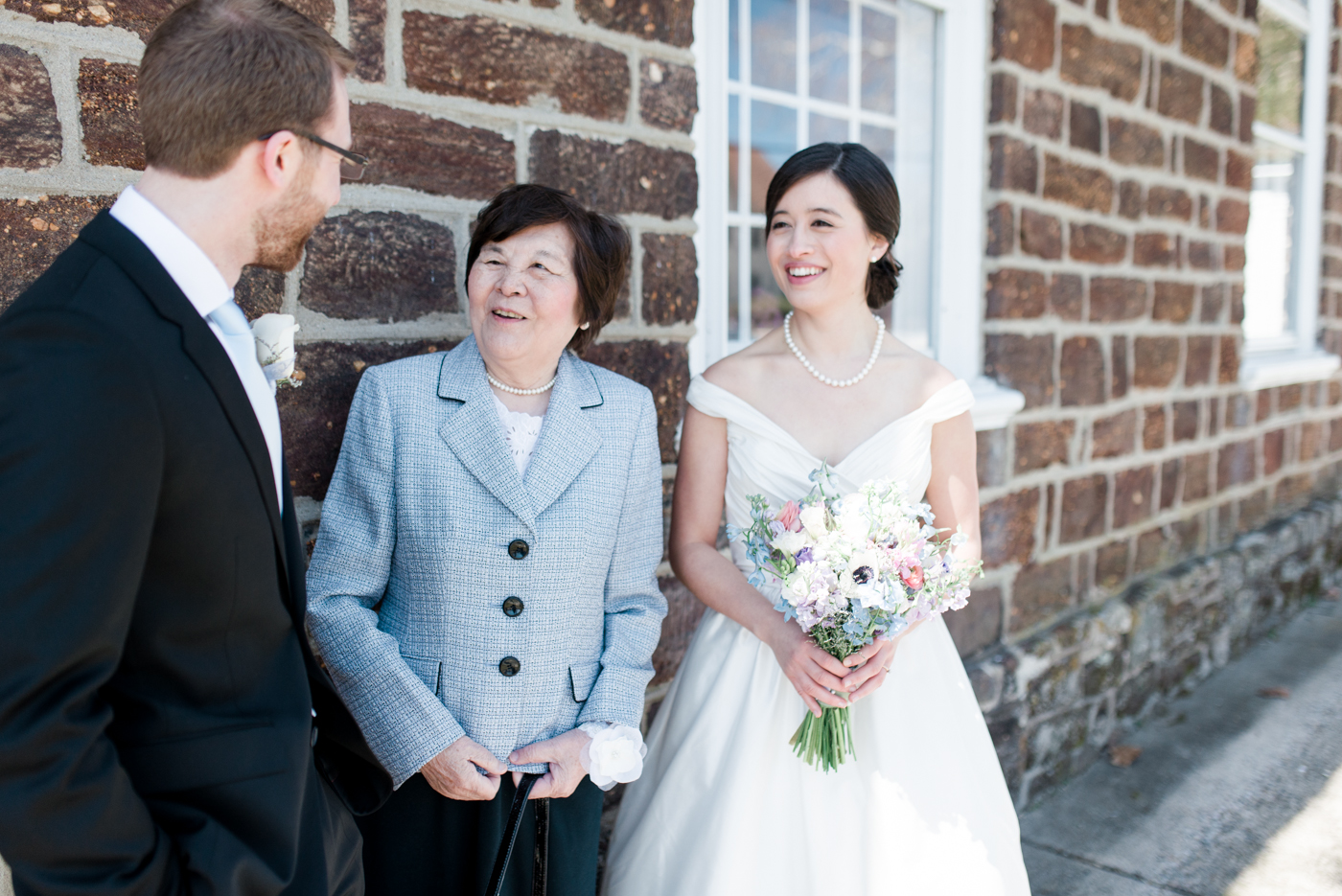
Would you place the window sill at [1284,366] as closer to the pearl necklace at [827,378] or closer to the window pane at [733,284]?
the window pane at [733,284]

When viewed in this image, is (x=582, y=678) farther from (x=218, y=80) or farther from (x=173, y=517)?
(x=218, y=80)

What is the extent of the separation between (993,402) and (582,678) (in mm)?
2189

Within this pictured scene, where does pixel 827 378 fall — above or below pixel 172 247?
below

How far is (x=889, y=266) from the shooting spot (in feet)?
8.06

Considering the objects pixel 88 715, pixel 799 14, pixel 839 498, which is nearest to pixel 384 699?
pixel 88 715

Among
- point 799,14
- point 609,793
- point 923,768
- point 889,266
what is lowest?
point 609,793

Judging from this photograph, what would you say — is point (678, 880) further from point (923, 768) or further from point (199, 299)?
point (199, 299)

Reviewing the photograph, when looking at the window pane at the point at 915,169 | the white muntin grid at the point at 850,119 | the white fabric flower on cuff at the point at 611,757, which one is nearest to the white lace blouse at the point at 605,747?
the white fabric flower on cuff at the point at 611,757

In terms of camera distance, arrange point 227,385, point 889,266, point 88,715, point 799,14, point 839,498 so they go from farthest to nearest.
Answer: point 799,14
point 889,266
point 839,498
point 227,385
point 88,715

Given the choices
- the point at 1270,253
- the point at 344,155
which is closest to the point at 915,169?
the point at 344,155

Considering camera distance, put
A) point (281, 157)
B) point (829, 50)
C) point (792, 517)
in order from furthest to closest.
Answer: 1. point (829, 50)
2. point (792, 517)
3. point (281, 157)

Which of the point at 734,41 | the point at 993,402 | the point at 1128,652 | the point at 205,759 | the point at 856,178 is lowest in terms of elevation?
the point at 1128,652

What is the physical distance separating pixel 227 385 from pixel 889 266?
1.75 meters

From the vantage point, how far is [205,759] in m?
1.15
